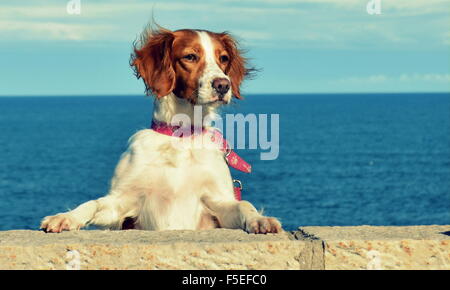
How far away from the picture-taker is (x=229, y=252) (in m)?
4.80

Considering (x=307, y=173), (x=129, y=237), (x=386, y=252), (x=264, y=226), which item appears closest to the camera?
(x=386, y=252)

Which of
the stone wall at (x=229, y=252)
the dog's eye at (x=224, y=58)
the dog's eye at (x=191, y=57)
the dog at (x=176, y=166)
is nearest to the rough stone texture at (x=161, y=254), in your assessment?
the stone wall at (x=229, y=252)

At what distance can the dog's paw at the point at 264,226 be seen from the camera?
5375 millimetres

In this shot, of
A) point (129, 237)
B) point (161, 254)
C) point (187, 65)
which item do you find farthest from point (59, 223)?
point (187, 65)

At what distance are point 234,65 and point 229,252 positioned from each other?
3254 mm

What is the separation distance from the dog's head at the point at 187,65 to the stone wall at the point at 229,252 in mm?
2037

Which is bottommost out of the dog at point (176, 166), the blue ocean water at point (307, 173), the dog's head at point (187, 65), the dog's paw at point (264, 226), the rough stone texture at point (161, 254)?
the rough stone texture at point (161, 254)

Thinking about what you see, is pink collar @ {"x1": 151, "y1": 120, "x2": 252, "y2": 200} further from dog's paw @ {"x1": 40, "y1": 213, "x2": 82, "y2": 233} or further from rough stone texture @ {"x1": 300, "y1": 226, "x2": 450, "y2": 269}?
rough stone texture @ {"x1": 300, "y1": 226, "x2": 450, "y2": 269}

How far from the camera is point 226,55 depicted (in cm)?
729

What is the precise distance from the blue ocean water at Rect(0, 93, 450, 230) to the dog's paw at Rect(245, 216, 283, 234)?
37.0 m

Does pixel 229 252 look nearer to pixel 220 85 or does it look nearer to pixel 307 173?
pixel 220 85

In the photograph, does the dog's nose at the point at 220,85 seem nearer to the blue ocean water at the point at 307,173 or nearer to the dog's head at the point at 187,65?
the dog's head at the point at 187,65
